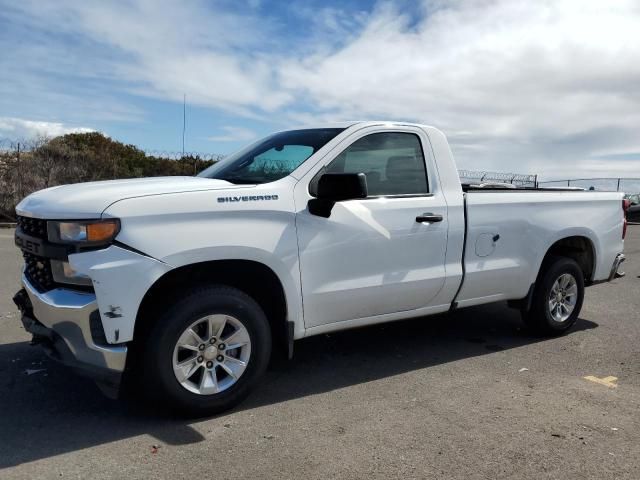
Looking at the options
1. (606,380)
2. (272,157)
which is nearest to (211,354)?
(272,157)

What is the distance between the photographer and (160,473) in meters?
3.17

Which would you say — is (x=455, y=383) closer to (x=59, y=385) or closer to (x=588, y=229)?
(x=588, y=229)

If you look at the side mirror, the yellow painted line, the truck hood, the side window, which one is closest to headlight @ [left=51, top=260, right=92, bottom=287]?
the truck hood

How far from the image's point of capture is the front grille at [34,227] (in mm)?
3650

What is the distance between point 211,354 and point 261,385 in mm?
795

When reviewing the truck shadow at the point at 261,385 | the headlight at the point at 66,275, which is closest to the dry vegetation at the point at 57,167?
the truck shadow at the point at 261,385

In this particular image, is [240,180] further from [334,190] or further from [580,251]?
[580,251]

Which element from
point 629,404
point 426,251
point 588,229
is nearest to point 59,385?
point 426,251

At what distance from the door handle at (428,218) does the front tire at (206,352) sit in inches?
57.6

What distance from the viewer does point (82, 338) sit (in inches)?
135

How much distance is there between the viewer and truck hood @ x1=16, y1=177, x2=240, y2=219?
3.45 metres

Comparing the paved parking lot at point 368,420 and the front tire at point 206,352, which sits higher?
the front tire at point 206,352

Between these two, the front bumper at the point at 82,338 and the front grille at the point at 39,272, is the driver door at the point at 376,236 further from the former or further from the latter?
the front grille at the point at 39,272

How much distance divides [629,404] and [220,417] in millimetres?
2851
